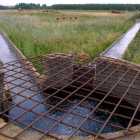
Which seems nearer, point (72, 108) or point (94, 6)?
point (72, 108)

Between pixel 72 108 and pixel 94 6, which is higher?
pixel 94 6

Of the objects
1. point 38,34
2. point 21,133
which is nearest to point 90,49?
point 38,34

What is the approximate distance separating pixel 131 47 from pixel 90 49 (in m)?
1.81

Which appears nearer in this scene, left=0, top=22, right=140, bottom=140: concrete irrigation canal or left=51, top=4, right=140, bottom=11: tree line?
left=0, top=22, right=140, bottom=140: concrete irrigation canal

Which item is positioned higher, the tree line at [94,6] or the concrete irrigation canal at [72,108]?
the tree line at [94,6]

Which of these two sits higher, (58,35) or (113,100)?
(58,35)

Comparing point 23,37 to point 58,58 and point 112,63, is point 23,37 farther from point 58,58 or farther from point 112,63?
point 112,63

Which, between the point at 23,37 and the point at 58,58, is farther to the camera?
the point at 23,37

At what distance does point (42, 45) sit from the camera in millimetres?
8188

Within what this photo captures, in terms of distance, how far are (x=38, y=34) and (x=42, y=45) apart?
3.88 feet

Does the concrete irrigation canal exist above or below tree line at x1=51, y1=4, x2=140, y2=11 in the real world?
below

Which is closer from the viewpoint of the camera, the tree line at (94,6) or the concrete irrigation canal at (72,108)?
the concrete irrigation canal at (72,108)

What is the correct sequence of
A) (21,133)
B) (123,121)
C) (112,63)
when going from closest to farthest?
(21,133), (123,121), (112,63)

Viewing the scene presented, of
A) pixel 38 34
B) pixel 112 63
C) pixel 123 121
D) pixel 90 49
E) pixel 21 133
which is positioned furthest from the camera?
pixel 38 34
